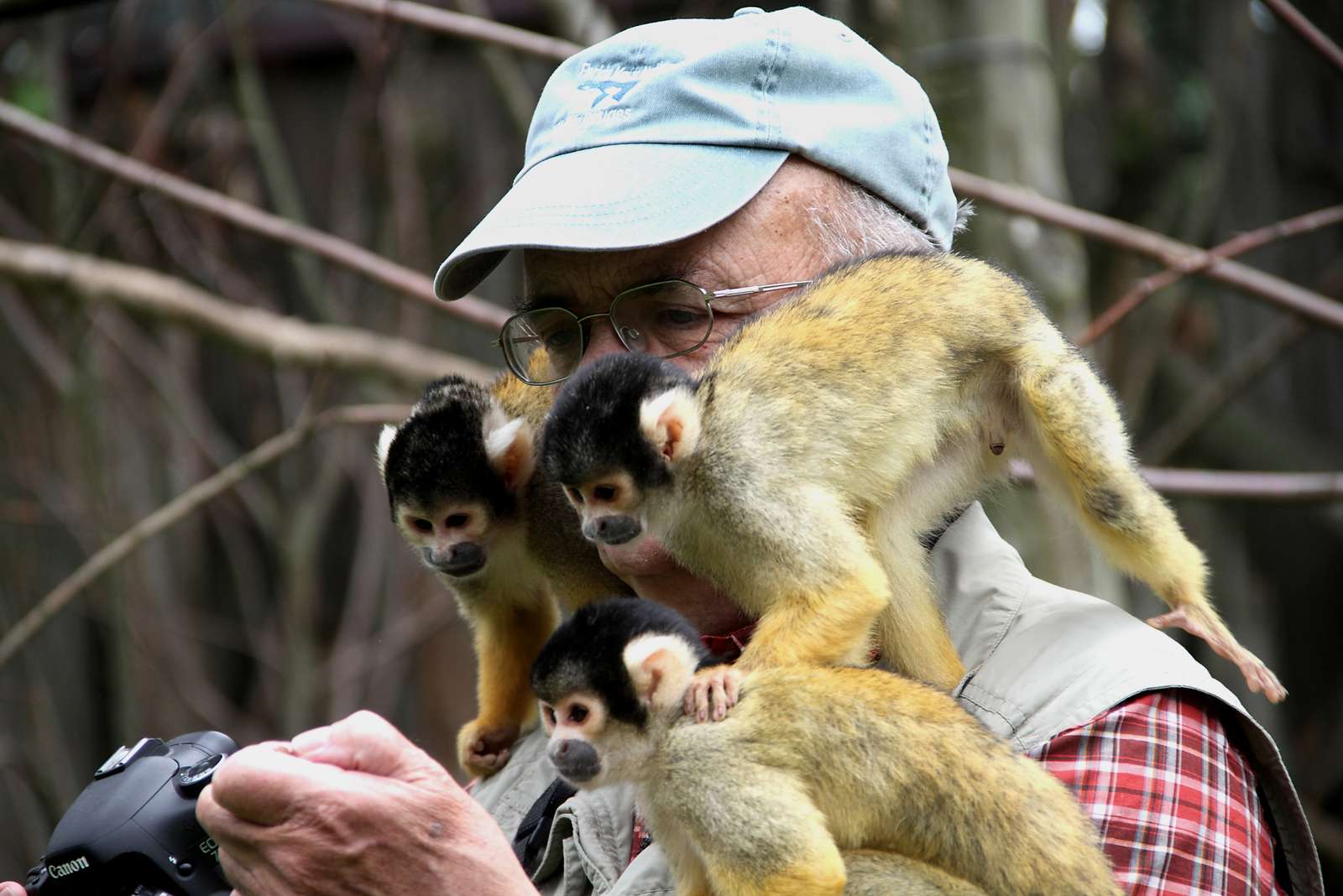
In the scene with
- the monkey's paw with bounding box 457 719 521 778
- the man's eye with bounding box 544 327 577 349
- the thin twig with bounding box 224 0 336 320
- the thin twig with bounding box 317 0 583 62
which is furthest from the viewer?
the thin twig with bounding box 224 0 336 320

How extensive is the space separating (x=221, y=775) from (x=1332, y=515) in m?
4.82

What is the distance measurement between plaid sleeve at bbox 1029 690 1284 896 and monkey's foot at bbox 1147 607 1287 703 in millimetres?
327

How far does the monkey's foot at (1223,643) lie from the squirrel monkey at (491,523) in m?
0.87

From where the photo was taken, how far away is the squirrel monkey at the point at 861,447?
171 centimetres

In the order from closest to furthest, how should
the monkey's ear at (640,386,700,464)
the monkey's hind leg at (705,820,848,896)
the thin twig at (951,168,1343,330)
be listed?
the monkey's hind leg at (705,820,848,896)
the monkey's ear at (640,386,700,464)
the thin twig at (951,168,1343,330)

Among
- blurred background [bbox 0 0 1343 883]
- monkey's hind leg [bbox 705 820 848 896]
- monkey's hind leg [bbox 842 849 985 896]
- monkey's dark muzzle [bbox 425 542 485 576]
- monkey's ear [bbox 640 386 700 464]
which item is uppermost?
monkey's ear [bbox 640 386 700 464]

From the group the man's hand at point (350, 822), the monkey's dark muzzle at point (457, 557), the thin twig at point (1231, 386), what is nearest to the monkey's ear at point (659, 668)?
the man's hand at point (350, 822)

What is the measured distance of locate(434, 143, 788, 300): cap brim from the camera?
5.63 ft

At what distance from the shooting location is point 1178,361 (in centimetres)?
579

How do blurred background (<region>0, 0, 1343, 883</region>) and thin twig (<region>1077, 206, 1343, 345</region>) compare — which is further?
Answer: blurred background (<region>0, 0, 1343, 883</region>)

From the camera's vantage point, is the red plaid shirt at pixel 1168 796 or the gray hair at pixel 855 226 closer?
the red plaid shirt at pixel 1168 796

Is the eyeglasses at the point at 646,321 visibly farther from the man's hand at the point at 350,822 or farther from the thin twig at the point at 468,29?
the thin twig at the point at 468,29

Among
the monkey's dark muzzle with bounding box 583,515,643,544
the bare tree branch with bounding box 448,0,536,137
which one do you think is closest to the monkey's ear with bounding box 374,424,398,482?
the monkey's dark muzzle with bounding box 583,515,643,544

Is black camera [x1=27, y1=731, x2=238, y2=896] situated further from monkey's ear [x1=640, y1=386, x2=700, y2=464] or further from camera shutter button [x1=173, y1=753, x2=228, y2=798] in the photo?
monkey's ear [x1=640, y1=386, x2=700, y2=464]
